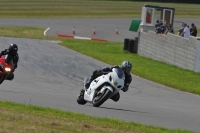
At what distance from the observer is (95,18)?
188ft

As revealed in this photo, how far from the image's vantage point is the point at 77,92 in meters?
18.4

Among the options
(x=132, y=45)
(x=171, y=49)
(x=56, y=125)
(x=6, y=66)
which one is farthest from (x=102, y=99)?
(x=132, y=45)

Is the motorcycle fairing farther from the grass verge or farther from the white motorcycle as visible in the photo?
the grass verge

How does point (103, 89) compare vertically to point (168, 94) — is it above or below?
above

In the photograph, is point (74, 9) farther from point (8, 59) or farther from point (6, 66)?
point (6, 66)

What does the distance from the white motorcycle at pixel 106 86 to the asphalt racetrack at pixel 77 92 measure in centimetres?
25

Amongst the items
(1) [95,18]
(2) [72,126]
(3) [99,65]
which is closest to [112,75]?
(2) [72,126]

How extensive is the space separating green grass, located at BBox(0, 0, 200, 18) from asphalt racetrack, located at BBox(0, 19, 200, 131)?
29965 millimetres

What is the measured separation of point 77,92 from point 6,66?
2.46 metres

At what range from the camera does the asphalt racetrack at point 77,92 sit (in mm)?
14055

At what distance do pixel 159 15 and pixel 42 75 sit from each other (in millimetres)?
13196

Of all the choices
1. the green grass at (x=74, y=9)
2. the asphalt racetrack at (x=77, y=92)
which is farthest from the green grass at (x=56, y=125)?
the green grass at (x=74, y=9)

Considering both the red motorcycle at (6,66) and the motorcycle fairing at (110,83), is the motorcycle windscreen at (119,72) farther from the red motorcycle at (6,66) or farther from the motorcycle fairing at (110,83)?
the red motorcycle at (6,66)

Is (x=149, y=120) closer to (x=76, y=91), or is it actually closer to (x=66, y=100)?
(x=66, y=100)
